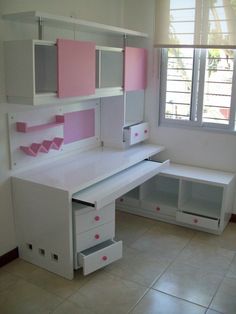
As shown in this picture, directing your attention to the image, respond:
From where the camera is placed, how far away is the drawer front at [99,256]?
255 cm

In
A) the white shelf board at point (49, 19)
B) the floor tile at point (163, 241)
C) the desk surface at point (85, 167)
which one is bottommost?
the floor tile at point (163, 241)

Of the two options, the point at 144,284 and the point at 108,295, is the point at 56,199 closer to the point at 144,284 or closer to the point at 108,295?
the point at 108,295

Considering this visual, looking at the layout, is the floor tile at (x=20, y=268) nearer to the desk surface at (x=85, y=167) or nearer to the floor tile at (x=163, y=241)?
the desk surface at (x=85, y=167)

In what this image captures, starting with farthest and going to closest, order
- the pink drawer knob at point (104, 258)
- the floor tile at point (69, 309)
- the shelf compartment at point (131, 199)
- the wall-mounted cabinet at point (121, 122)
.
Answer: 1. the shelf compartment at point (131, 199)
2. the wall-mounted cabinet at point (121, 122)
3. the pink drawer knob at point (104, 258)
4. the floor tile at point (69, 309)

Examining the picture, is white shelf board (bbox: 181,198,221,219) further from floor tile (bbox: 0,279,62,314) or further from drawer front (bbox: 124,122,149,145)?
floor tile (bbox: 0,279,62,314)

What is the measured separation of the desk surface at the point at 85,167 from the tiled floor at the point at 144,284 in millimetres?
677

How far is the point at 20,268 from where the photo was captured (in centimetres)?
275

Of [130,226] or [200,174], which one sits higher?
[200,174]

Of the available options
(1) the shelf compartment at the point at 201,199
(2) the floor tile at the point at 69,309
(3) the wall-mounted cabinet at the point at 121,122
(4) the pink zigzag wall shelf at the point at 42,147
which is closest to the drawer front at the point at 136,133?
(3) the wall-mounted cabinet at the point at 121,122

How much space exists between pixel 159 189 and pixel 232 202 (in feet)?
2.53

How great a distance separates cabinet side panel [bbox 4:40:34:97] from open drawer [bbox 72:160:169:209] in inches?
30.5

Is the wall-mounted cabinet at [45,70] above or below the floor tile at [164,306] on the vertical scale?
above

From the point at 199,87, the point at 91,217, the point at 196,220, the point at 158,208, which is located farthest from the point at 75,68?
the point at 196,220

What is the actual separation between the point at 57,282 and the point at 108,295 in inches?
15.2
